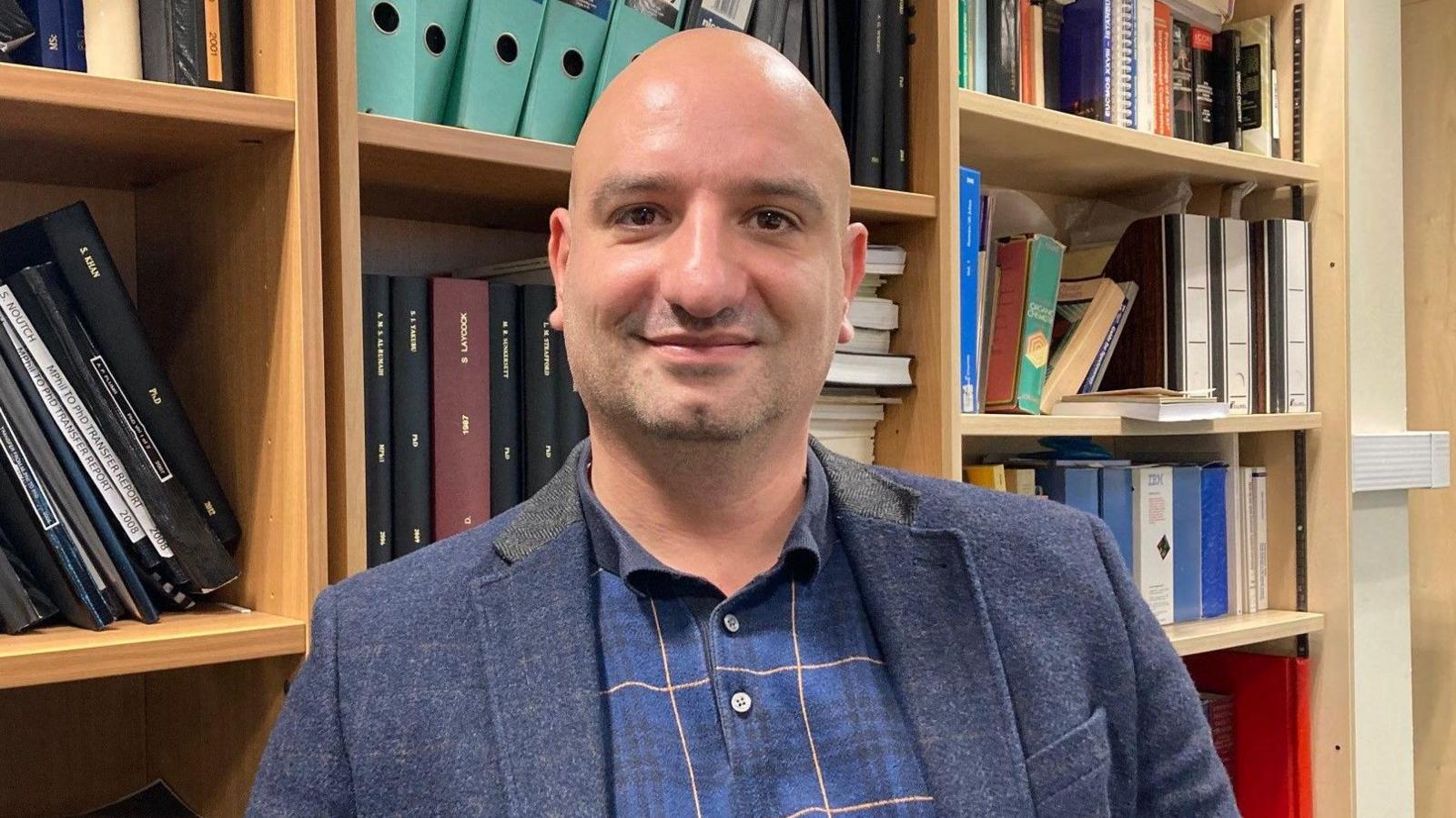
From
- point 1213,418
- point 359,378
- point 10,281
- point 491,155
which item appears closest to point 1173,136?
point 1213,418

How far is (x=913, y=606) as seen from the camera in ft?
3.32

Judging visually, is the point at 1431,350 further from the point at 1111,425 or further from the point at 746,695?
the point at 746,695

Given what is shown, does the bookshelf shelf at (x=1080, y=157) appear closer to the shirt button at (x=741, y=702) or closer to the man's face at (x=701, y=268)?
the man's face at (x=701, y=268)

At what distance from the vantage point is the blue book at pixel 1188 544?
1.96m

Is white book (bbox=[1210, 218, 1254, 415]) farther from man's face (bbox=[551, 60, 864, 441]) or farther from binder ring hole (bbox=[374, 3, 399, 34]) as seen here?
binder ring hole (bbox=[374, 3, 399, 34])

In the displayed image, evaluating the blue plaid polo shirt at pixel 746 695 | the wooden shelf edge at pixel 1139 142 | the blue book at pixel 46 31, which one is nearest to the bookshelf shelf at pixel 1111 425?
the wooden shelf edge at pixel 1139 142

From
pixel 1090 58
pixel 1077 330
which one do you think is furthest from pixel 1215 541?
pixel 1090 58

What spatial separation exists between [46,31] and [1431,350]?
279 cm

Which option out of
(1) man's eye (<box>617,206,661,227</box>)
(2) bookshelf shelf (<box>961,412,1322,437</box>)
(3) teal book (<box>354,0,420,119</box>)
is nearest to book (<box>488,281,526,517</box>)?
(3) teal book (<box>354,0,420,119</box>)

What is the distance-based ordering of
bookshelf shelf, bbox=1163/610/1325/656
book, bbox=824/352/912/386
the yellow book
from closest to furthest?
book, bbox=824/352/912/386
the yellow book
bookshelf shelf, bbox=1163/610/1325/656

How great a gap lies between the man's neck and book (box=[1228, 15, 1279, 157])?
142 centimetres

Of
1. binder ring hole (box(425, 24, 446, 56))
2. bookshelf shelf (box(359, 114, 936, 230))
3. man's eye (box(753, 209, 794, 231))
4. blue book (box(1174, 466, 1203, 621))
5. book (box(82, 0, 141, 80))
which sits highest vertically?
binder ring hole (box(425, 24, 446, 56))

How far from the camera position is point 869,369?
4.97ft

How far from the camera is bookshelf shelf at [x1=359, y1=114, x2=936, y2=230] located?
1.13 meters
